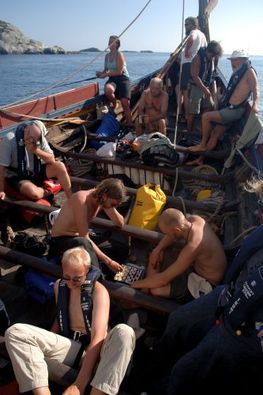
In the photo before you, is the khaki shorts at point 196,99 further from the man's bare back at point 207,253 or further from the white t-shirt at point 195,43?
the man's bare back at point 207,253

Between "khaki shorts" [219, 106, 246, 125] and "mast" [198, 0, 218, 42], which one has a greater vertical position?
"mast" [198, 0, 218, 42]

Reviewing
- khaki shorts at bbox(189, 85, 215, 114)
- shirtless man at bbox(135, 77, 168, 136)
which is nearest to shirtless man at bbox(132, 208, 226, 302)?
shirtless man at bbox(135, 77, 168, 136)

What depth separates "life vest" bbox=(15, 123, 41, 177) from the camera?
4.30 m

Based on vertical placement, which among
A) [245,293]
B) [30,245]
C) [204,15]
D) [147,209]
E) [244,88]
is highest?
[204,15]

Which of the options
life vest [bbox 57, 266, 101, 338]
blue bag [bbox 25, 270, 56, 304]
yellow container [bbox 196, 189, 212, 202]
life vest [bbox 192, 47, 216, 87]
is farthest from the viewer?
life vest [bbox 192, 47, 216, 87]

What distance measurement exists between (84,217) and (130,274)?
715 mm

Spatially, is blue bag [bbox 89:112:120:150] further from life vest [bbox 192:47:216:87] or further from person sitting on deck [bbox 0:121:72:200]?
person sitting on deck [bbox 0:121:72:200]

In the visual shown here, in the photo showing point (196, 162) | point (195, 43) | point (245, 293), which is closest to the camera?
point (245, 293)

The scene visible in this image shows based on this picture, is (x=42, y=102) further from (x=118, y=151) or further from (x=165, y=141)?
(x=165, y=141)

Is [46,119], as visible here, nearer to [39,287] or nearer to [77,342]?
[39,287]

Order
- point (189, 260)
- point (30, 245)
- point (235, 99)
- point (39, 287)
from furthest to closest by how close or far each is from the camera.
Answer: point (235, 99) < point (30, 245) < point (39, 287) < point (189, 260)

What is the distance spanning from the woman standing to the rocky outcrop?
328 feet

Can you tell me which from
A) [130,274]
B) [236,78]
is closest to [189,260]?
[130,274]

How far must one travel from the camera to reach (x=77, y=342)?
2.52 metres
